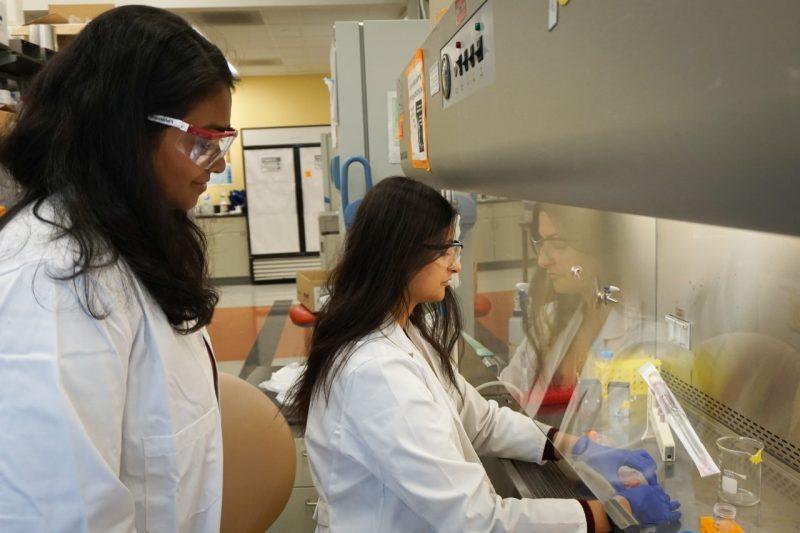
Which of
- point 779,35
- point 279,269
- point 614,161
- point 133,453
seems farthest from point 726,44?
point 279,269

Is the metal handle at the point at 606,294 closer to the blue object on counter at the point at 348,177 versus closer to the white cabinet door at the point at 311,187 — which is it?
the blue object on counter at the point at 348,177

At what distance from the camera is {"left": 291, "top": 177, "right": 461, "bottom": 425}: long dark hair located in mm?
1410

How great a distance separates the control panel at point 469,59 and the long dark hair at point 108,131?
0.38 m

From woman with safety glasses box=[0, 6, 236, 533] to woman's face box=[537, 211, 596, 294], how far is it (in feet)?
2.41

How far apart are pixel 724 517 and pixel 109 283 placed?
0.93 meters

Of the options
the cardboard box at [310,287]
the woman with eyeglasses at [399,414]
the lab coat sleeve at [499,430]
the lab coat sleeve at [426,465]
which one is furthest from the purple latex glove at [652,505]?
the cardboard box at [310,287]

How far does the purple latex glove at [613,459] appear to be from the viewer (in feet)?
3.57

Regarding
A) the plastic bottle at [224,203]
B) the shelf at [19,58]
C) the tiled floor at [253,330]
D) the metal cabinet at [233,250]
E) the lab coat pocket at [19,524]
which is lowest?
the tiled floor at [253,330]

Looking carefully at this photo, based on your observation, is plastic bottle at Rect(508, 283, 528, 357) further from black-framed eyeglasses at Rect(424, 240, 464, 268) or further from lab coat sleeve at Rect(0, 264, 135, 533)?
lab coat sleeve at Rect(0, 264, 135, 533)

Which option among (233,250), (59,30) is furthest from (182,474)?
(233,250)

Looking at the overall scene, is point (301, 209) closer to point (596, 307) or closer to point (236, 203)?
point (236, 203)

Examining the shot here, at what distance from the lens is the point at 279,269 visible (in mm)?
9008

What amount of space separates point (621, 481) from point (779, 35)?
0.94m

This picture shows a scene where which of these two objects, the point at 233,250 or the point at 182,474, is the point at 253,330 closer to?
the point at 233,250
